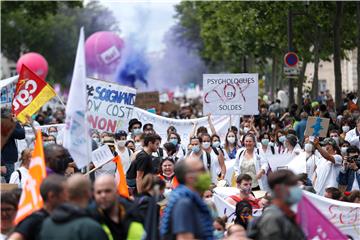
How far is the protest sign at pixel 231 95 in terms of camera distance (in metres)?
22.0

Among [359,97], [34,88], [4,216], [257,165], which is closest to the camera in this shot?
[4,216]

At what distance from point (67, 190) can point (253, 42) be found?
140 feet

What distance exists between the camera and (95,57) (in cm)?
5016

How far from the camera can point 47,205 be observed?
8.65 metres

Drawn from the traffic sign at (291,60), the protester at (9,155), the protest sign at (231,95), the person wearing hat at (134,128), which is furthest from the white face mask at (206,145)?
the traffic sign at (291,60)

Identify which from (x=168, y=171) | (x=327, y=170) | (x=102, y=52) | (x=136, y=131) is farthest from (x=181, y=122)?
(x=102, y=52)

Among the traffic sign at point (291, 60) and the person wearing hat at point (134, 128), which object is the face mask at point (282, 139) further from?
the traffic sign at point (291, 60)

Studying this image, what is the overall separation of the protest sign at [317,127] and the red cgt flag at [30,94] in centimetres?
579

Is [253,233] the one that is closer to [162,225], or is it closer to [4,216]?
[162,225]

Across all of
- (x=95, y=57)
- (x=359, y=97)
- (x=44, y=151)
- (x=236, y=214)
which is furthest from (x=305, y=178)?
(x=95, y=57)

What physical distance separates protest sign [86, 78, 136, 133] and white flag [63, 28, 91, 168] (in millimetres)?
5200

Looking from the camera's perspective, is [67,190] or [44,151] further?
[44,151]

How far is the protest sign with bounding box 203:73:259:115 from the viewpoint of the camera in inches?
867

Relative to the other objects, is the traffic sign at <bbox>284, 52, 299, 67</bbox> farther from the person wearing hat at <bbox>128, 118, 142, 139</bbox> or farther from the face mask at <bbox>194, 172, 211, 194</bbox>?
the face mask at <bbox>194, 172, 211, 194</bbox>
